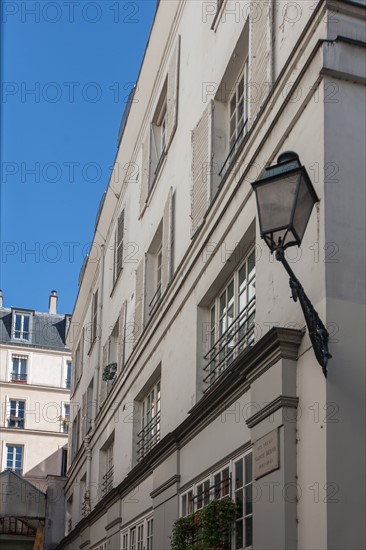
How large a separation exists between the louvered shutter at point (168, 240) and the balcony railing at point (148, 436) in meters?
2.20

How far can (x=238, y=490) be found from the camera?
10.0 metres

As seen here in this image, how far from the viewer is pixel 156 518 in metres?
13.7

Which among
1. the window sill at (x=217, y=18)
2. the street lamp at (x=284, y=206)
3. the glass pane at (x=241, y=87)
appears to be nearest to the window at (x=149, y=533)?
the glass pane at (x=241, y=87)

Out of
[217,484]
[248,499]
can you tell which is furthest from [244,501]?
[217,484]

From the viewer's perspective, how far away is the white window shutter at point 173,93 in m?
15.7

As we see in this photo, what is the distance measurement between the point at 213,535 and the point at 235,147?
5045mm

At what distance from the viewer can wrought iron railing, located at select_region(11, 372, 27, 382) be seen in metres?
49.0

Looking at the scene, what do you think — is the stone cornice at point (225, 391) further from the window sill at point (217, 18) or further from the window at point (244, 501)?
the window sill at point (217, 18)

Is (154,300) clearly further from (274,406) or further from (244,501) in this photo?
(274,406)

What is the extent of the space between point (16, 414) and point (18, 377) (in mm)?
2118

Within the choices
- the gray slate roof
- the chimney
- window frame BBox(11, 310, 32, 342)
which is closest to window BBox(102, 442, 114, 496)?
the gray slate roof

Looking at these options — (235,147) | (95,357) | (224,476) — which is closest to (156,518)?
(224,476)

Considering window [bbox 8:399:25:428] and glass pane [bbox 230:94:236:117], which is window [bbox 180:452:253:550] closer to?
glass pane [bbox 230:94:236:117]

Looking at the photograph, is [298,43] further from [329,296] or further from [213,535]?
[213,535]
